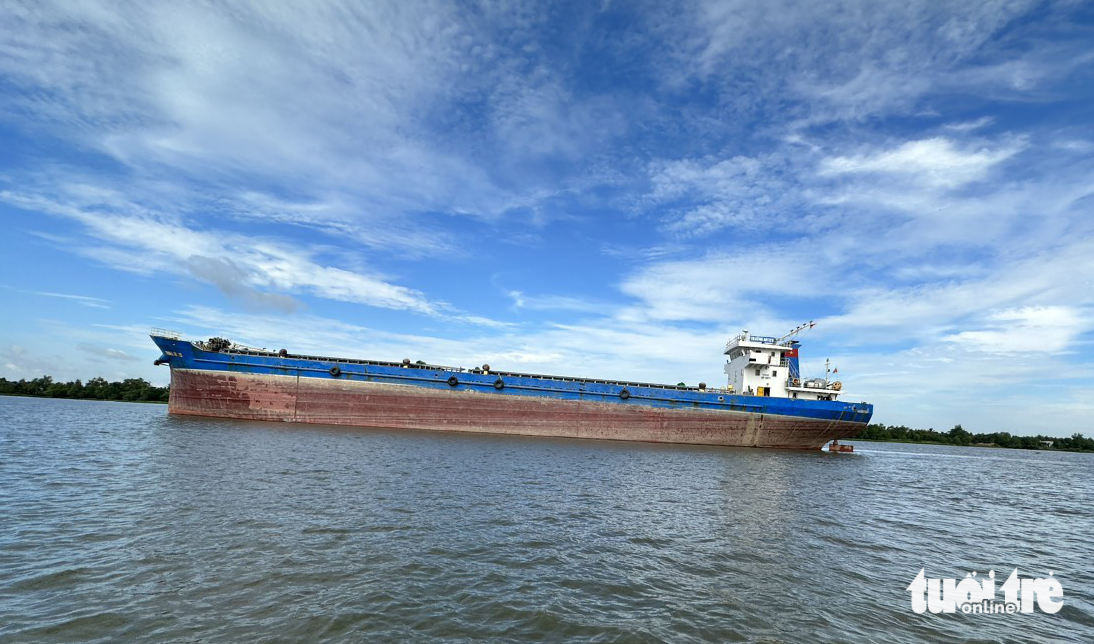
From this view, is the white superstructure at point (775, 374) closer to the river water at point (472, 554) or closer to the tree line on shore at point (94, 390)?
the river water at point (472, 554)

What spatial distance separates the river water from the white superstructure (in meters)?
21.7

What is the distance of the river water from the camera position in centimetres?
657

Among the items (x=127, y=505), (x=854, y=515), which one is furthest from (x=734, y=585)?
(x=127, y=505)

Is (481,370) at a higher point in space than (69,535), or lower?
higher

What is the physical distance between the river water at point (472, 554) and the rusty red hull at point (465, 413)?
16.9 metres

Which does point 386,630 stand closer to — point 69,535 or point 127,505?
point 69,535

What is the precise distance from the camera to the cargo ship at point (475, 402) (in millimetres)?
37812

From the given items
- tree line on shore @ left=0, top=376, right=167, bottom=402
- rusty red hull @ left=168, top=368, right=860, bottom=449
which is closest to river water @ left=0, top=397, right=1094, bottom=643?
rusty red hull @ left=168, top=368, right=860, bottom=449

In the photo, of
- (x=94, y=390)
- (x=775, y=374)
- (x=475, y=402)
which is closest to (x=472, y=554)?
(x=475, y=402)

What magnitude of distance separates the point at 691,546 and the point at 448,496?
23.5ft

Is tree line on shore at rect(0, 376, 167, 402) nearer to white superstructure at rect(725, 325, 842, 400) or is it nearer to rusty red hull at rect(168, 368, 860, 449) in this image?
Answer: rusty red hull at rect(168, 368, 860, 449)

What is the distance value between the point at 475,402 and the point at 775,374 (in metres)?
26.6

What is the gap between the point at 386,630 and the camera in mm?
6125

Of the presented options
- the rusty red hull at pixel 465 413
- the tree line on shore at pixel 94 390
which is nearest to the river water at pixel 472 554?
the rusty red hull at pixel 465 413
